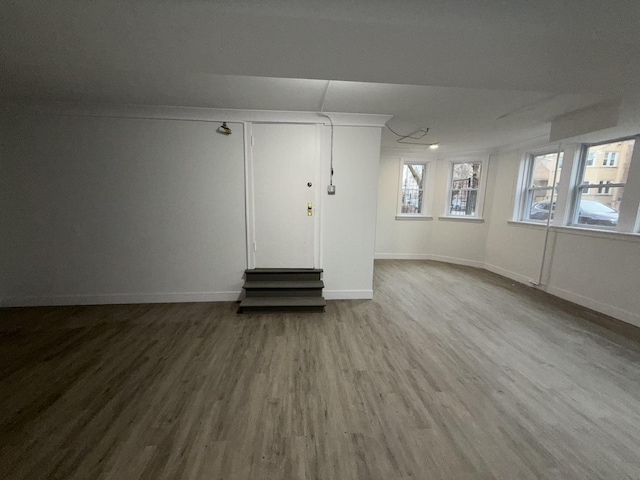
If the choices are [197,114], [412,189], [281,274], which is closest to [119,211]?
[197,114]

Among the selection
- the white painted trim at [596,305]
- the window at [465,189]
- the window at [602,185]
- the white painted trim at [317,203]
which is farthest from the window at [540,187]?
the white painted trim at [317,203]

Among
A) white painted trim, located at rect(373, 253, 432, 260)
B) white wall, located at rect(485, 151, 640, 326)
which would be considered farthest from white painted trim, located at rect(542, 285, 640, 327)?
white painted trim, located at rect(373, 253, 432, 260)

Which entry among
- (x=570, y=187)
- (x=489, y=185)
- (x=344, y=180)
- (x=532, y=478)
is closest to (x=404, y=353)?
(x=532, y=478)

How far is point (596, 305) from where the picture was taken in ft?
11.0

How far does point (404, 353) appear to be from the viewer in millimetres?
2389

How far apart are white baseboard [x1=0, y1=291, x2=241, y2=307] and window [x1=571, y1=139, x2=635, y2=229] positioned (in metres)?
5.22

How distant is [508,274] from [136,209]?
620cm

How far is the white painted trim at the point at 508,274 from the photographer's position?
173 inches

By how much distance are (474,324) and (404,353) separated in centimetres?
116

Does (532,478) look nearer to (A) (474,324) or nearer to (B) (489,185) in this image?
(A) (474,324)

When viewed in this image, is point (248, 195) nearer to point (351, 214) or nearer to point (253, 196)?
point (253, 196)

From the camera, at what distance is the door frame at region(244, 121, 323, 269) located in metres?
3.29

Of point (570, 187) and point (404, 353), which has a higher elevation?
point (570, 187)

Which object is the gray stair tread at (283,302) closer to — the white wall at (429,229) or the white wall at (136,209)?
the white wall at (136,209)
